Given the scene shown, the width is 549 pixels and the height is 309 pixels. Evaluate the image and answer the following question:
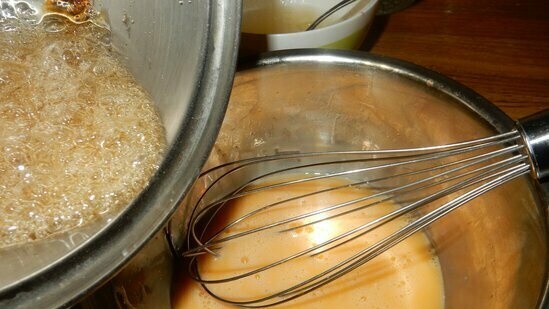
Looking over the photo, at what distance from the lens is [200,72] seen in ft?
1.29

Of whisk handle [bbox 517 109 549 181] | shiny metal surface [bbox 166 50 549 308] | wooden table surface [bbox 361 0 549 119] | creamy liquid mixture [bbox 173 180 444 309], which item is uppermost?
whisk handle [bbox 517 109 549 181]

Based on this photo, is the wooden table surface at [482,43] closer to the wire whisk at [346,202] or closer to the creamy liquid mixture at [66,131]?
the wire whisk at [346,202]

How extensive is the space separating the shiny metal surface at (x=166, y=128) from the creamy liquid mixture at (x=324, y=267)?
0.96 ft

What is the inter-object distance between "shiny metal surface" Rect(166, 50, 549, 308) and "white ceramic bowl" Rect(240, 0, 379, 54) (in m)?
0.05

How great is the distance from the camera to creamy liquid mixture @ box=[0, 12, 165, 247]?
38cm

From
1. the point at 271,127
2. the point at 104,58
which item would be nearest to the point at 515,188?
the point at 271,127

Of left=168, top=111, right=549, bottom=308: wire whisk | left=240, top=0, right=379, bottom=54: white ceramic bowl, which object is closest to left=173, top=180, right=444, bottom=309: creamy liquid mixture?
left=168, top=111, right=549, bottom=308: wire whisk

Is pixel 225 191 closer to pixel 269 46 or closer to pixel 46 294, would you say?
pixel 269 46

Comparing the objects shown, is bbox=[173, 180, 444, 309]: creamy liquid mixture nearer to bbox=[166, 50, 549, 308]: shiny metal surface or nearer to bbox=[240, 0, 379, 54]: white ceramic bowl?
bbox=[166, 50, 549, 308]: shiny metal surface

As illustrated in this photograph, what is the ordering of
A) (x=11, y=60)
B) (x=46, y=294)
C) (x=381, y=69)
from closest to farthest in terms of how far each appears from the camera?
(x=46, y=294)
(x=11, y=60)
(x=381, y=69)

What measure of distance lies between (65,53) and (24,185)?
0.53ft

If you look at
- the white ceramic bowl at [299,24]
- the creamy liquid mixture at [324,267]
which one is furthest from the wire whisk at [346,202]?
the white ceramic bowl at [299,24]

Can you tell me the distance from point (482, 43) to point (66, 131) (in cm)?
68

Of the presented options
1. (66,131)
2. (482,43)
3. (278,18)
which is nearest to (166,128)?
(66,131)
